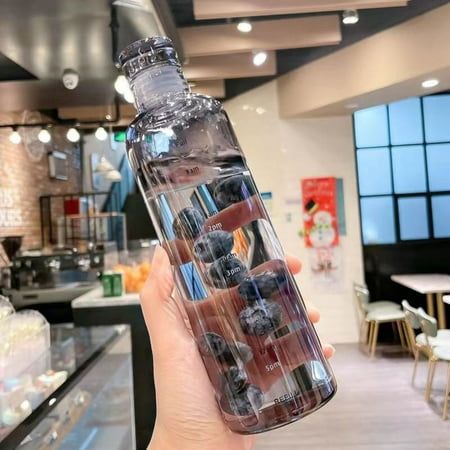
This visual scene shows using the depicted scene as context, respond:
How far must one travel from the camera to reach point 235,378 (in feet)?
2.15

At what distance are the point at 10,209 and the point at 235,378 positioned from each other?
6.04 m

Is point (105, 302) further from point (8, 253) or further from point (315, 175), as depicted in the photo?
point (315, 175)

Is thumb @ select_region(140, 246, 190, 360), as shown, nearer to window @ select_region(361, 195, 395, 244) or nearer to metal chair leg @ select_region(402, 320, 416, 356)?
metal chair leg @ select_region(402, 320, 416, 356)

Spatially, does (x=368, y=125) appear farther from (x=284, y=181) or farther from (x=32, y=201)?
(x=32, y=201)

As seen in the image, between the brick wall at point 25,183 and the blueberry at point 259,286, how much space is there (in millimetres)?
5751

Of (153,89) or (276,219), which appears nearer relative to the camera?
(153,89)

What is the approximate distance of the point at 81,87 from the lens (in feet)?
15.5

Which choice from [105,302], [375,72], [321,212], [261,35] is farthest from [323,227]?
[105,302]

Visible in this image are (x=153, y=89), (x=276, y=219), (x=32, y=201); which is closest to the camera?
(x=153, y=89)

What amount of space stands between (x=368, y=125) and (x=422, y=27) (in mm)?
2242

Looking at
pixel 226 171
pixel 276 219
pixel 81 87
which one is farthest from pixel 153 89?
pixel 276 219

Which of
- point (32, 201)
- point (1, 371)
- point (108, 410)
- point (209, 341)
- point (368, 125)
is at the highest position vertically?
point (368, 125)

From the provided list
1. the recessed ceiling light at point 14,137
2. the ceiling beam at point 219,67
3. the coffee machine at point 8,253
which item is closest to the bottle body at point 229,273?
the ceiling beam at point 219,67

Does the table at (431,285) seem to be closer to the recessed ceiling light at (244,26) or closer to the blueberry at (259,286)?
the recessed ceiling light at (244,26)
